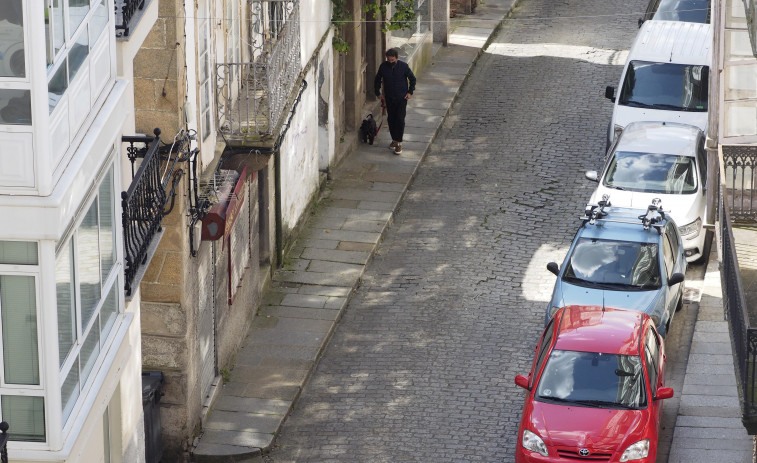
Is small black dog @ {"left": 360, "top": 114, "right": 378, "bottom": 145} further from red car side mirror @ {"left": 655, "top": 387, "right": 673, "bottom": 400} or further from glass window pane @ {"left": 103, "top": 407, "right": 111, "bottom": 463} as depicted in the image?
glass window pane @ {"left": 103, "top": 407, "right": 111, "bottom": 463}

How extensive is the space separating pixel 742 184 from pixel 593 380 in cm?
351

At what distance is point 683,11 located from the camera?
28.9 m

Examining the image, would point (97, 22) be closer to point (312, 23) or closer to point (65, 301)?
point (65, 301)

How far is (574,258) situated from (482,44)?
47.0 feet

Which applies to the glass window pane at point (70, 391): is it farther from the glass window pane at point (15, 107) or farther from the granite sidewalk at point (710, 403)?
the granite sidewalk at point (710, 403)

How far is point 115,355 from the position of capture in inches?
478

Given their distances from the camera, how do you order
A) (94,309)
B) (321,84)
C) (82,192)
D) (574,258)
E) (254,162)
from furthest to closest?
(321,84) < (574,258) < (254,162) < (94,309) < (82,192)

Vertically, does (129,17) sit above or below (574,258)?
above

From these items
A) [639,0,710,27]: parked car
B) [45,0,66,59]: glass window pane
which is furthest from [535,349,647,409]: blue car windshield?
[639,0,710,27]: parked car

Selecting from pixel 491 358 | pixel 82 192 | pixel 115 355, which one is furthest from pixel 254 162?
pixel 82 192

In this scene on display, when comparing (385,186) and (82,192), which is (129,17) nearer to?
(82,192)

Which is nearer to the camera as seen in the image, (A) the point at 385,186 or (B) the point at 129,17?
(B) the point at 129,17

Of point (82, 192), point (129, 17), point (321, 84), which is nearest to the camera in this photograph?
point (82, 192)

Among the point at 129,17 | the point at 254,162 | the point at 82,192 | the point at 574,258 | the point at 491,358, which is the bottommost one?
the point at 491,358
